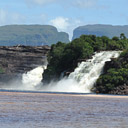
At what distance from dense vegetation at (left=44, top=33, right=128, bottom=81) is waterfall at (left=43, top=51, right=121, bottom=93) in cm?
601

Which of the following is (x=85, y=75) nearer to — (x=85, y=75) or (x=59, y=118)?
(x=85, y=75)

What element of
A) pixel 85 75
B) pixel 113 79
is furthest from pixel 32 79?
pixel 113 79

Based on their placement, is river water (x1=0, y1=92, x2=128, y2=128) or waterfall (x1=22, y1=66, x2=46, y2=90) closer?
river water (x1=0, y1=92, x2=128, y2=128)

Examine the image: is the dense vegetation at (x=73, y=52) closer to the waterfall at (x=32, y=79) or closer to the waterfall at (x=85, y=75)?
the waterfall at (x=85, y=75)

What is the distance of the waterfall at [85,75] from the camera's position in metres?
119

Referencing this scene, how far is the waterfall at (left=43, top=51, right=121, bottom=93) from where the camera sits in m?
119

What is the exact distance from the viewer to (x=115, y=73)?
368ft

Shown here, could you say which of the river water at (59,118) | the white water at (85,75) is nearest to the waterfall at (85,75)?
the white water at (85,75)

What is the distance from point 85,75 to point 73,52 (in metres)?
20.3

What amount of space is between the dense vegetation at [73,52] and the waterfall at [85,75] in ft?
19.7

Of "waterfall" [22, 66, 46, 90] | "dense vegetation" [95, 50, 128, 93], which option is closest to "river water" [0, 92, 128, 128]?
"dense vegetation" [95, 50, 128, 93]

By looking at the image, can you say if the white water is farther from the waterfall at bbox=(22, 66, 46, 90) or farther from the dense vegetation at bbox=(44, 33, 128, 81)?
the waterfall at bbox=(22, 66, 46, 90)

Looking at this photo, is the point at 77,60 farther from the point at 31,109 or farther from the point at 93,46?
the point at 31,109

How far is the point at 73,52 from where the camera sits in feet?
466
